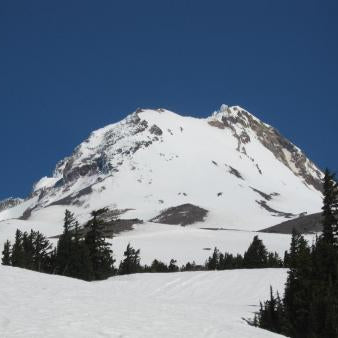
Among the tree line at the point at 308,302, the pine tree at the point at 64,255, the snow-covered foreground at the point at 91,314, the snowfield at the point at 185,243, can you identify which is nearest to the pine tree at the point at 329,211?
the tree line at the point at 308,302

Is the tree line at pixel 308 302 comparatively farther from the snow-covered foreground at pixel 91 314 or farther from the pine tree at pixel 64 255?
the pine tree at pixel 64 255

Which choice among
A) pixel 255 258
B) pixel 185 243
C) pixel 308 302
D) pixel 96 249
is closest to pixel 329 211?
pixel 96 249

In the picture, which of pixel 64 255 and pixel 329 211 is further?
pixel 64 255

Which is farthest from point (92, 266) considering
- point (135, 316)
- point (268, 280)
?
point (135, 316)

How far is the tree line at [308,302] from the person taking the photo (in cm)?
2686

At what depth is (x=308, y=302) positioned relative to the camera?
2941 centimetres

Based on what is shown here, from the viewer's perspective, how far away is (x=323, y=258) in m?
35.1

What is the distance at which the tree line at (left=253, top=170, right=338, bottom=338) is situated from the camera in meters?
26.9

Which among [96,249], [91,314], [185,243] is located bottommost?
[91,314]

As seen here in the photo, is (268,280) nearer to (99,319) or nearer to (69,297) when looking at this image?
(69,297)

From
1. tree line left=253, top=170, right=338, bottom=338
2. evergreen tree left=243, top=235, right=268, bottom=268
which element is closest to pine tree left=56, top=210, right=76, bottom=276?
evergreen tree left=243, top=235, right=268, bottom=268

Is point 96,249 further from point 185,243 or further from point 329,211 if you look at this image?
point 185,243

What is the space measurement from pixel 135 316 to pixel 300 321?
31.0ft

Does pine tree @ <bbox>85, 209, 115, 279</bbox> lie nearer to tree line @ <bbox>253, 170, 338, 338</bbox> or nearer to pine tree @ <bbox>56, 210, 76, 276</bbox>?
pine tree @ <bbox>56, 210, 76, 276</bbox>
